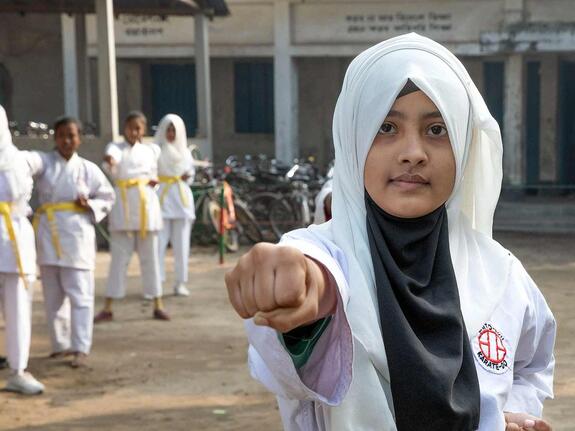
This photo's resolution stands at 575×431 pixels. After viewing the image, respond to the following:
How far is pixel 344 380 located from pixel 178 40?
16.4 metres

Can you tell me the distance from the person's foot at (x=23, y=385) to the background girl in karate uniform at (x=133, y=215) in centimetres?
215

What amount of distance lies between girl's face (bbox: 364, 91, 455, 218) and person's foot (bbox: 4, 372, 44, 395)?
520 centimetres

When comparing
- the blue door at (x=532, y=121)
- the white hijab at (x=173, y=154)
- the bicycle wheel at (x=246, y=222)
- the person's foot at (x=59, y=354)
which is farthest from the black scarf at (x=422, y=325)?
the blue door at (x=532, y=121)

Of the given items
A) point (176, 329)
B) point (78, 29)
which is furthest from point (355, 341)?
point (78, 29)

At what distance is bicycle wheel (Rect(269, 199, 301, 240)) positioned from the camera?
1357cm

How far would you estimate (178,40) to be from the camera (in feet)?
58.7

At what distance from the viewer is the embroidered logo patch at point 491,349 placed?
2.13 meters

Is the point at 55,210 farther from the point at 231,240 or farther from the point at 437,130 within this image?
the point at 231,240

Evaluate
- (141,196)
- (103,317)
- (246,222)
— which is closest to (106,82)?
(246,222)

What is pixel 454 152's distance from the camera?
2.08 metres

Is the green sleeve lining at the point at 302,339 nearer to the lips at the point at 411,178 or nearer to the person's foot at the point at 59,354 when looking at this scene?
the lips at the point at 411,178

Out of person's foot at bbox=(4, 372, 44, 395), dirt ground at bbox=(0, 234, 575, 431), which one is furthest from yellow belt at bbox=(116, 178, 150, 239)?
person's foot at bbox=(4, 372, 44, 395)

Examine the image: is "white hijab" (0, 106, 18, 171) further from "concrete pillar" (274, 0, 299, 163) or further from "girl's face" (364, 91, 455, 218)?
"concrete pillar" (274, 0, 299, 163)

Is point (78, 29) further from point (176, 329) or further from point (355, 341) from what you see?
point (355, 341)
